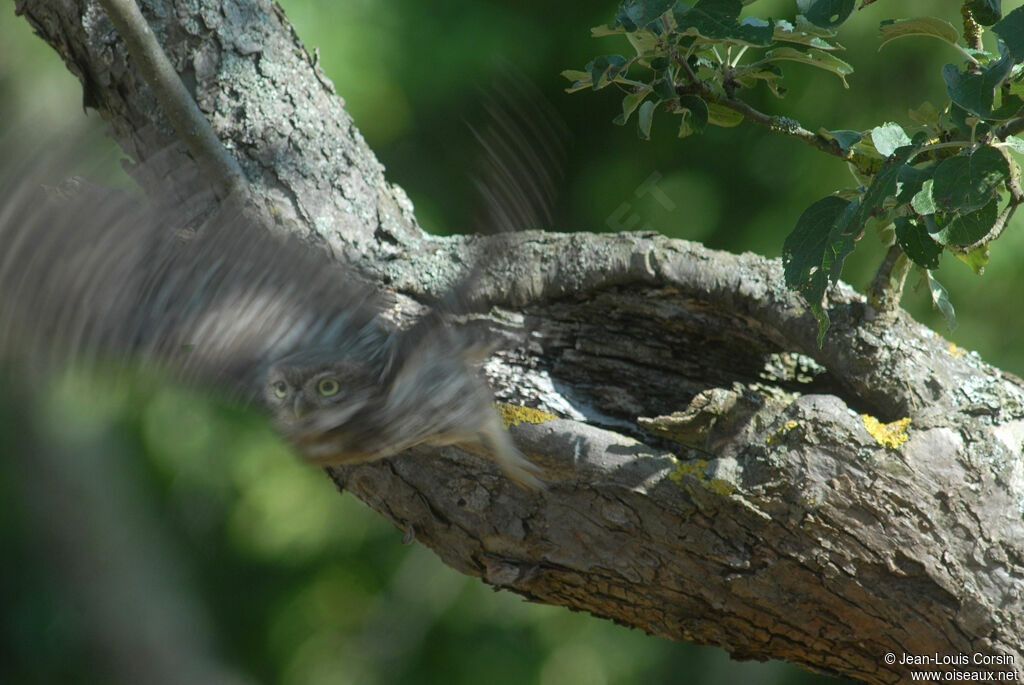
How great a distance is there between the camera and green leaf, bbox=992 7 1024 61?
1.70 feet

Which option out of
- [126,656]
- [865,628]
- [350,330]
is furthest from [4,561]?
[865,628]

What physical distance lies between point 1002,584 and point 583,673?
171 cm

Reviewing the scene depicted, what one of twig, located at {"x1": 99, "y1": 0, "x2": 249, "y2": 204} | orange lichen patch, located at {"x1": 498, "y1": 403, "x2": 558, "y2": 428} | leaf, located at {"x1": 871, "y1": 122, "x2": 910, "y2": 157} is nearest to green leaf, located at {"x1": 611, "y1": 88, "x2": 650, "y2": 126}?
leaf, located at {"x1": 871, "y1": 122, "x2": 910, "y2": 157}

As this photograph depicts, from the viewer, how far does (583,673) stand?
7.44ft

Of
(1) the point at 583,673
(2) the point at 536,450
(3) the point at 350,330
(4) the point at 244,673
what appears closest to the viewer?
(3) the point at 350,330

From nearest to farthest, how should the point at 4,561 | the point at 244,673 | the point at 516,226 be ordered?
1. the point at 516,226
2. the point at 244,673
3. the point at 4,561

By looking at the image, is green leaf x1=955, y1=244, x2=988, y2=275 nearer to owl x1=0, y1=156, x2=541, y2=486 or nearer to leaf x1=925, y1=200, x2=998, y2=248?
leaf x1=925, y1=200, x2=998, y2=248

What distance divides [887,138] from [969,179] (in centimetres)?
14

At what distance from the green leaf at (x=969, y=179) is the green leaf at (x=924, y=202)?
1 cm

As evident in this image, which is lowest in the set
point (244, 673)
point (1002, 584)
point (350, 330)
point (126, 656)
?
point (126, 656)

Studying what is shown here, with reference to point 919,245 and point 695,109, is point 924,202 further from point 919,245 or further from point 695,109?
point 695,109

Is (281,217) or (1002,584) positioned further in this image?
(281,217)

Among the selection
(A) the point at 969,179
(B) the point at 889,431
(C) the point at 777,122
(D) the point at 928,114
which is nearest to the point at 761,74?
(C) the point at 777,122

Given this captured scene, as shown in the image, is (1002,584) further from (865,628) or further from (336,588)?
(336,588)
